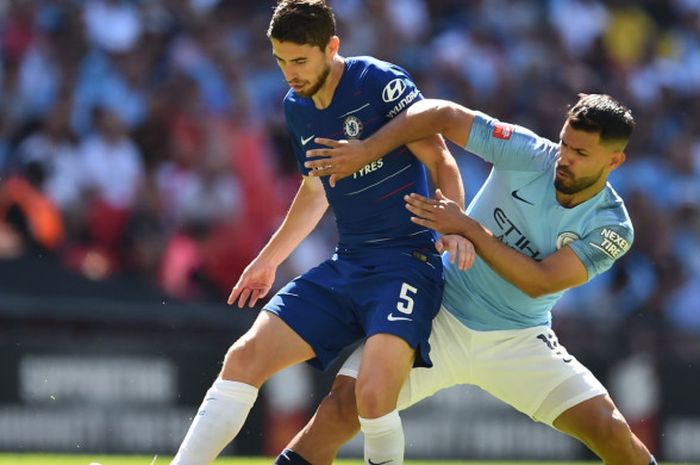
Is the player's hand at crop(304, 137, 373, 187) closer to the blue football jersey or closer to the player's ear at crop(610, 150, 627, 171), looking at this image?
the blue football jersey

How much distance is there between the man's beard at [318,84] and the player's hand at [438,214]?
0.64 m

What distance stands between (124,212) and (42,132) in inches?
38.0

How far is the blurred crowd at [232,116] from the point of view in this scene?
36.6 ft

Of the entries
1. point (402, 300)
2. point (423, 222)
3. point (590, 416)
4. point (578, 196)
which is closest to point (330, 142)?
point (423, 222)

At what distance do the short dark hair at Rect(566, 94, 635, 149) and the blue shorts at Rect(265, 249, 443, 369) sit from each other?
34.6 inches

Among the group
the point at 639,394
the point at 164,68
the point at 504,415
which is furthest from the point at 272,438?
the point at 164,68

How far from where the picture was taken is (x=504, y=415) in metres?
10.7

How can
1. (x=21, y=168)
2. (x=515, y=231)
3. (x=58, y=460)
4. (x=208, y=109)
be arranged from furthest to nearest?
1. (x=208, y=109)
2. (x=21, y=168)
3. (x=58, y=460)
4. (x=515, y=231)

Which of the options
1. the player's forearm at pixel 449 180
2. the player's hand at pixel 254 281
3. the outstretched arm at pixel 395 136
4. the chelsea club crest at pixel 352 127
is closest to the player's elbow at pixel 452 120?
the outstretched arm at pixel 395 136

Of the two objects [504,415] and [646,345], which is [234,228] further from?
[646,345]

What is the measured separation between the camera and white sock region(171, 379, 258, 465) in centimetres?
580

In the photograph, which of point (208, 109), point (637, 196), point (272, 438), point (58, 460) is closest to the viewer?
point (58, 460)

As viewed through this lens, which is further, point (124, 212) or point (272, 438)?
point (124, 212)

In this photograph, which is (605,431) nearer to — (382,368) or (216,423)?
(382,368)
